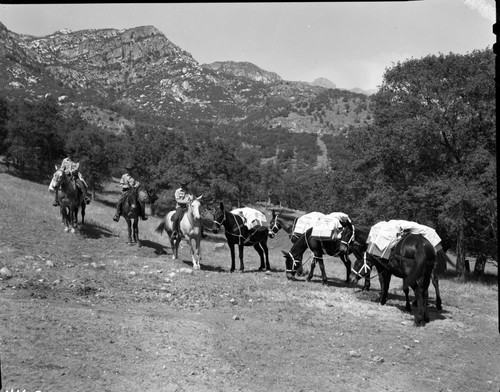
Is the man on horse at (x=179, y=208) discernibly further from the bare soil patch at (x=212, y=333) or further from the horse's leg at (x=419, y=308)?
the horse's leg at (x=419, y=308)

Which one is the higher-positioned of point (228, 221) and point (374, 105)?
point (374, 105)

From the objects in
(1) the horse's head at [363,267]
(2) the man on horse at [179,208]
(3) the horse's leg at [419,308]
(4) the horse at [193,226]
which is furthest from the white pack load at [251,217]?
(3) the horse's leg at [419,308]

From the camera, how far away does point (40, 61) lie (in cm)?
19825

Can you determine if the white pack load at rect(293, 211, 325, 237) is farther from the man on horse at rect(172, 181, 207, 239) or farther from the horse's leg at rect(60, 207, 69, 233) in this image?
the horse's leg at rect(60, 207, 69, 233)

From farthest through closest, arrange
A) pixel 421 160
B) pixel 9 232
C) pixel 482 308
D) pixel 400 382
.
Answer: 1. pixel 421 160
2. pixel 9 232
3. pixel 482 308
4. pixel 400 382

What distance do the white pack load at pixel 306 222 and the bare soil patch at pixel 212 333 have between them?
209 centimetres

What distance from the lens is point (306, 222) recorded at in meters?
16.1

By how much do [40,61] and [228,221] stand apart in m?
215

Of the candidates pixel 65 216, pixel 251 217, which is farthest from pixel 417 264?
pixel 65 216

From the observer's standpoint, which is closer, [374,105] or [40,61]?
[374,105]

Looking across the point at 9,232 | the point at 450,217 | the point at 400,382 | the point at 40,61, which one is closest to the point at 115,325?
the point at 400,382

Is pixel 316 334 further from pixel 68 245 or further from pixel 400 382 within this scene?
pixel 68 245

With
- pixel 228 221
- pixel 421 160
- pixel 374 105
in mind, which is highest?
pixel 374 105

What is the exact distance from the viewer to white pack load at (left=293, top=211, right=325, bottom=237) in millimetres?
15789
